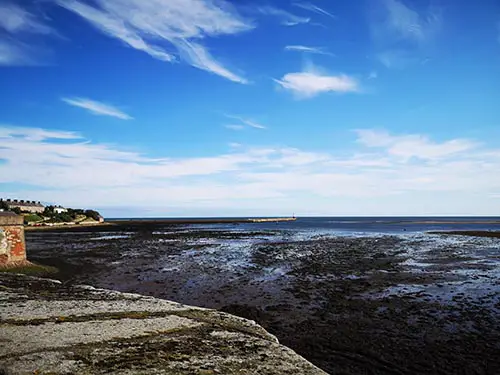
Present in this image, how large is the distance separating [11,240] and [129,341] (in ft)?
50.6

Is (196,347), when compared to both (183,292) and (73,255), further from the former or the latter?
(73,255)

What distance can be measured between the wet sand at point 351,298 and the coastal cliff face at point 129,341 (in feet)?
7.36

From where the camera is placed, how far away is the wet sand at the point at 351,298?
8164 mm

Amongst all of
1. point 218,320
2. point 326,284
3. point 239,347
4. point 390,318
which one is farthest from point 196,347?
point 326,284

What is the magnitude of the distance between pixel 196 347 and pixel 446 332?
24.8 feet

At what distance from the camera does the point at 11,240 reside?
17.9 metres

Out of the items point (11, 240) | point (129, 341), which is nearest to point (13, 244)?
point (11, 240)

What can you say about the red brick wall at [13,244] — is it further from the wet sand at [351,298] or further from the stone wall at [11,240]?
the wet sand at [351,298]

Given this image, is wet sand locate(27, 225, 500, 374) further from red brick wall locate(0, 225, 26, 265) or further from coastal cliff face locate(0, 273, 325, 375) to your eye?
red brick wall locate(0, 225, 26, 265)

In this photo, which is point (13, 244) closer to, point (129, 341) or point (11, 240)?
point (11, 240)

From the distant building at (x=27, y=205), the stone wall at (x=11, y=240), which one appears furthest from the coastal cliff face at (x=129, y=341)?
the distant building at (x=27, y=205)

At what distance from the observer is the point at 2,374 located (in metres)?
4.61

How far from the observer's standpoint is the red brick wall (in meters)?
17.5

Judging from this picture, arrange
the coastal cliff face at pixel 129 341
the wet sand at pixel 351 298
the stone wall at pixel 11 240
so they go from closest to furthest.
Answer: the coastal cliff face at pixel 129 341 < the wet sand at pixel 351 298 < the stone wall at pixel 11 240
